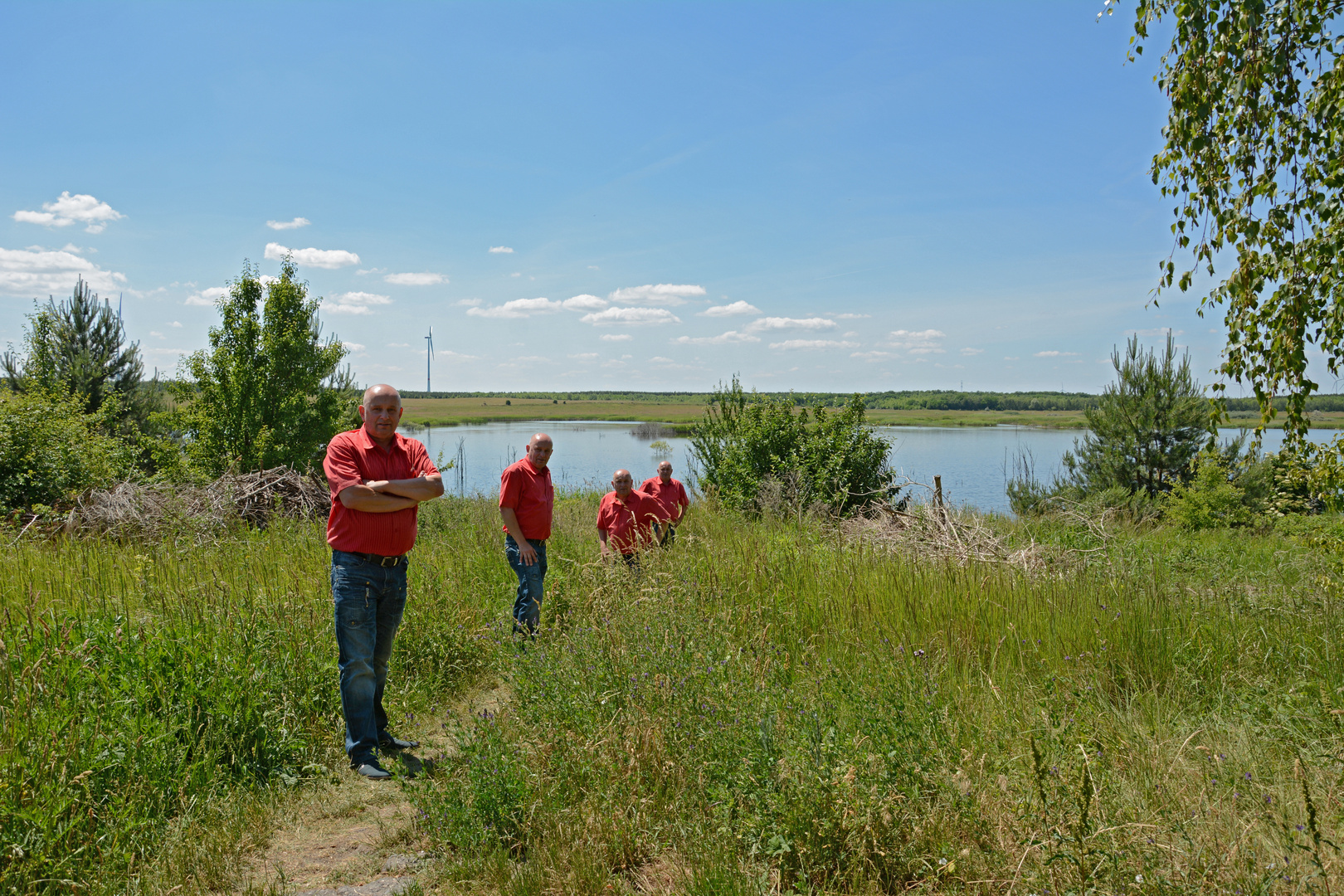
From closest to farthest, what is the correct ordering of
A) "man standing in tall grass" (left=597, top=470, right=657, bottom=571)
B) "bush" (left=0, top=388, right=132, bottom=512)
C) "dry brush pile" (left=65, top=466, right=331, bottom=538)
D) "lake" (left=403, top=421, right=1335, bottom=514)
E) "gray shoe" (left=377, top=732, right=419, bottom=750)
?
"gray shoe" (left=377, top=732, right=419, bottom=750) < "man standing in tall grass" (left=597, top=470, right=657, bottom=571) < "dry brush pile" (left=65, top=466, right=331, bottom=538) < "bush" (left=0, top=388, right=132, bottom=512) < "lake" (left=403, top=421, right=1335, bottom=514)

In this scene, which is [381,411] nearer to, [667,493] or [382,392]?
[382,392]

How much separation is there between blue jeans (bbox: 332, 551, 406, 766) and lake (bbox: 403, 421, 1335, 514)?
11018 mm

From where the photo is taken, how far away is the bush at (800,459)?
43.4 feet

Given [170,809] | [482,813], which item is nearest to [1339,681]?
[482,813]

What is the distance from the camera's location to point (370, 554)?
4.43 m

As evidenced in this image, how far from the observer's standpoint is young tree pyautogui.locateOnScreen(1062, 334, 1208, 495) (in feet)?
62.4

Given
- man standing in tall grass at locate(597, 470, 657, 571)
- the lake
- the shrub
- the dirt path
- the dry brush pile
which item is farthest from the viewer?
the lake

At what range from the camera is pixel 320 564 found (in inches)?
269

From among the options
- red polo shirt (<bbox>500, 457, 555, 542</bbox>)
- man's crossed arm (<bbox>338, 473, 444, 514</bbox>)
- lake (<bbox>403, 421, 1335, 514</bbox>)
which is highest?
man's crossed arm (<bbox>338, 473, 444, 514</bbox>)

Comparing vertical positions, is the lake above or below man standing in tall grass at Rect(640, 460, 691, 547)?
below

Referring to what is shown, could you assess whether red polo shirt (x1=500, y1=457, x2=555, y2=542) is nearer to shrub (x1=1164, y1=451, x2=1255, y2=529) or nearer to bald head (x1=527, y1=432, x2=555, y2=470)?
bald head (x1=527, y1=432, x2=555, y2=470)

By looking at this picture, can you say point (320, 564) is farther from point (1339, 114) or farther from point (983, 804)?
point (1339, 114)

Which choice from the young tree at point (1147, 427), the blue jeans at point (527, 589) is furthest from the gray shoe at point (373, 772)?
the young tree at point (1147, 427)

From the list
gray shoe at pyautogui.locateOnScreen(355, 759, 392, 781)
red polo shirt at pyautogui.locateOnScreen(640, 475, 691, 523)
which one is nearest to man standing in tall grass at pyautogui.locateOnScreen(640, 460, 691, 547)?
red polo shirt at pyautogui.locateOnScreen(640, 475, 691, 523)
